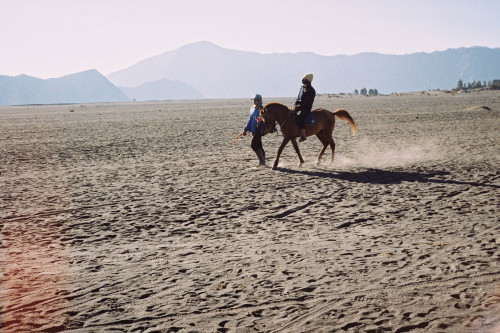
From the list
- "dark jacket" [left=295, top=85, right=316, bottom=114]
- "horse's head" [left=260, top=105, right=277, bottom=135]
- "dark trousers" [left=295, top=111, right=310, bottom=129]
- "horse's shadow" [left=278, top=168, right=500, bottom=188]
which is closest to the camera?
"horse's shadow" [left=278, top=168, right=500, bottom=188]

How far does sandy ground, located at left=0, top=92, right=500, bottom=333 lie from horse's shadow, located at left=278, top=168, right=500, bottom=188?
5 cm

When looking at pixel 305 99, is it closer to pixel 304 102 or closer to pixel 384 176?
pixel 304 102

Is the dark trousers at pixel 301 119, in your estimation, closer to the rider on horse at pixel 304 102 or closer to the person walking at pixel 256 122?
the rider on horse at pixel 304 102

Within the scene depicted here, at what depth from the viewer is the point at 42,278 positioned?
18.9 feet

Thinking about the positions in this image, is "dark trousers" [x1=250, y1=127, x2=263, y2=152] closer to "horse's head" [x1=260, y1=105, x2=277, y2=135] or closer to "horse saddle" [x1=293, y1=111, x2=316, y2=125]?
"horse's head" [x1=260, y1=105, x2=277, y2=135]

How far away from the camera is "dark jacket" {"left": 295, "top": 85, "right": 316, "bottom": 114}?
12945mm

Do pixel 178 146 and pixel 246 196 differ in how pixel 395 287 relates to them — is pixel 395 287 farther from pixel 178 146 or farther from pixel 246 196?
pixel 178 146

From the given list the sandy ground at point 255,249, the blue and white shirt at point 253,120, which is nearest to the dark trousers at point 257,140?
the blue and white shirt at point 253,120

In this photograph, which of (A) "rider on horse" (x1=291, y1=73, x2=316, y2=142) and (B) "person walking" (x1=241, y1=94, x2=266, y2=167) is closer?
(A) "rider on horse" (x1=291, y1=73, x2=316, y2=142)

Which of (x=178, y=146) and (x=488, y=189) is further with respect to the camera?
(x=178, y=146)

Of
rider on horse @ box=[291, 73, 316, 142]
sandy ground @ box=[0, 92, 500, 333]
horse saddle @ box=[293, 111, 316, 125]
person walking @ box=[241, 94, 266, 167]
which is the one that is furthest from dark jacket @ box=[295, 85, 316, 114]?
sandy ground @ box=[0, 92, 500, 333]

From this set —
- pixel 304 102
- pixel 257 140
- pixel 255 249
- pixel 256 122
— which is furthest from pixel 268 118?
pixel 255 249

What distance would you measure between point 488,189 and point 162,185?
23.8 ft

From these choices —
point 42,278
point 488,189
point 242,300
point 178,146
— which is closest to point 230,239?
point 242,300
